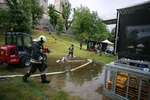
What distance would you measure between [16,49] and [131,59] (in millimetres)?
6888

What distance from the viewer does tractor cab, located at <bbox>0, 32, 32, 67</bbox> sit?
8.35 meters

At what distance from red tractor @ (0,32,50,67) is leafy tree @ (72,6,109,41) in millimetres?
32938

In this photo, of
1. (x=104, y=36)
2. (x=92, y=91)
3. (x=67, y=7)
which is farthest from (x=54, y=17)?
(x=92, y=91)

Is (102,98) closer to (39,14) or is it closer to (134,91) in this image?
(134,91)

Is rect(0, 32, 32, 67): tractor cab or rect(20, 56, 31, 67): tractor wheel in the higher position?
rect(0, 32, 32, 67): tractor cab

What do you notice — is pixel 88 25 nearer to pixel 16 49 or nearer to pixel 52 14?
pixel 52 14

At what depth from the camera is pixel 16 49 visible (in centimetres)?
879

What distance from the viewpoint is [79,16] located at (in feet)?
145

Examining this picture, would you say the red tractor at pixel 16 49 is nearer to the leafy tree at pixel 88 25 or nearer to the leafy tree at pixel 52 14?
the leafy tree at pixel 88 25

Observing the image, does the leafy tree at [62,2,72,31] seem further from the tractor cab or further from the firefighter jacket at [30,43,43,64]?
the firefighter jacket at [30,43,43,64]

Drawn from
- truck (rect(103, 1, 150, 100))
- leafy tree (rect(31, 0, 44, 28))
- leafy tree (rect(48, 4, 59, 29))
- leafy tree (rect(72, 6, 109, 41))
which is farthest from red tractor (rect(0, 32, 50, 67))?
leafy tree (rect(48, 4, 59, 29))

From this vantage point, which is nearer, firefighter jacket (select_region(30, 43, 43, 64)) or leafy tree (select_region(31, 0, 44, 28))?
firefighter jacket (select_region(30, 43, 43, 64))

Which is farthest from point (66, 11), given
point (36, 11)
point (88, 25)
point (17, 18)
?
point (17, 18)

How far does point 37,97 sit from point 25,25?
23.2 meters
